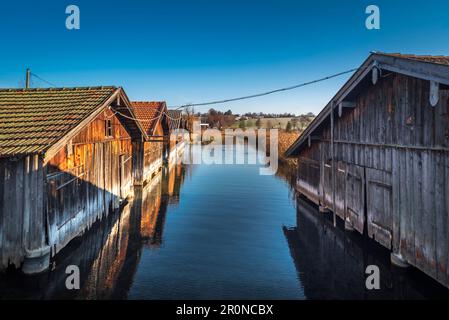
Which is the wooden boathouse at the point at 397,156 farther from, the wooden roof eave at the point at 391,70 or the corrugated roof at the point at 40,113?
the corrugated roof at the point at 40,113

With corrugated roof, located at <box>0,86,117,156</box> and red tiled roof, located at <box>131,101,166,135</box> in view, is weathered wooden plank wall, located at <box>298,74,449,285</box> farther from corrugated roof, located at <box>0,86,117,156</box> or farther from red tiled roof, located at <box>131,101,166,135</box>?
red tiled roof, located at <box>131,101,166,135</box>

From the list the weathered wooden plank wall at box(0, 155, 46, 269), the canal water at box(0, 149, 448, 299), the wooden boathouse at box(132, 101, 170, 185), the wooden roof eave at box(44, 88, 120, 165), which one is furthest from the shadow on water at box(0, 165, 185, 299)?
the wooden boathouse at box(132, 101, 170, 185)

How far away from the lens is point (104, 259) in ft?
30.0

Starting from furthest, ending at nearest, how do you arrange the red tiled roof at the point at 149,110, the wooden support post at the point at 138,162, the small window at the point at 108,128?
the red tiled roof at the point at 149,110, the wooden support post at the point at 138,162, the small window at the point at 108,128

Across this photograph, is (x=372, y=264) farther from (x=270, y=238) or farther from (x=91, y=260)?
(x=91, y=260)

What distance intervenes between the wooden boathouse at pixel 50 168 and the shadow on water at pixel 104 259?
1.22 ft

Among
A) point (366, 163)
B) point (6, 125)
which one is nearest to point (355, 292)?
point (366, 163)

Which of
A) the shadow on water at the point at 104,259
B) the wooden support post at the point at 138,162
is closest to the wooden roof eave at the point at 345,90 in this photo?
the shadow on water at the point at 104,259

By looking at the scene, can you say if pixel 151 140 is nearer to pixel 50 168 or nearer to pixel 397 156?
pixel 50 168

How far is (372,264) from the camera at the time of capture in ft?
28.6

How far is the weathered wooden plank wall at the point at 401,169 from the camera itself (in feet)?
21.6

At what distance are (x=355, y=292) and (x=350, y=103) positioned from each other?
641cm

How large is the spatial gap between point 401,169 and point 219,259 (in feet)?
18.5

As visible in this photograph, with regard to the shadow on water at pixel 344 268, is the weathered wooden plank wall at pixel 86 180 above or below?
above
